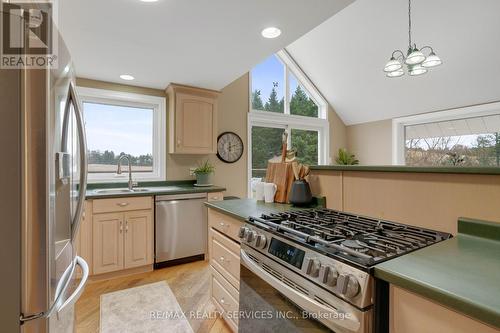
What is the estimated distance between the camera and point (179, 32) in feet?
6.63

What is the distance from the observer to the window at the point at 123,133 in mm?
3148

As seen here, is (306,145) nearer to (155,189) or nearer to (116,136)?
(155,189)

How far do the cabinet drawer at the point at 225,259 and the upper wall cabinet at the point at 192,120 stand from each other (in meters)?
1.69

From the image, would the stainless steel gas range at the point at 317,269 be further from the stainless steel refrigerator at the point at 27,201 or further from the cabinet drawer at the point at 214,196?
the cabinet drawer at the point at 214,196

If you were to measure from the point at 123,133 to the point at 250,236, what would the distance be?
2703mm

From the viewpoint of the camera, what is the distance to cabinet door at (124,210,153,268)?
2727 millimetres

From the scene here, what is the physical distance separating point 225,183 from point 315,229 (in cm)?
280

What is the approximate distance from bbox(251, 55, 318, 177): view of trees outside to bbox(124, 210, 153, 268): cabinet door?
6.46ft

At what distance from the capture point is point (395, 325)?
815 millimetres

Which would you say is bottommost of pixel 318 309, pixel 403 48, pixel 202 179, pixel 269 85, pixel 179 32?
pixel 318 309

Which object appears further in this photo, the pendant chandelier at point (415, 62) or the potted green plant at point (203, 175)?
the potted green plant at point (203, 175)

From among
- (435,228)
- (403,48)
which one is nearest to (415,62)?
(403,48)

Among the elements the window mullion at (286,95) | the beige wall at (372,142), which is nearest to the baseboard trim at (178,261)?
the window mullion at (286,95)

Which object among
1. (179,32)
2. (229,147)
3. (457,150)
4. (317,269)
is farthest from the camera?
(457,150)
